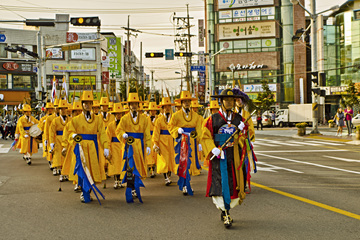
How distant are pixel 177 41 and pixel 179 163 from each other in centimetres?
4765

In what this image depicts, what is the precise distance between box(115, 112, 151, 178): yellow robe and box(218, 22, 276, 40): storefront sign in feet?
157

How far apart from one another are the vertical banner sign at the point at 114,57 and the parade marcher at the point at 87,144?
199ft

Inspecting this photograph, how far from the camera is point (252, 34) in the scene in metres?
54.0

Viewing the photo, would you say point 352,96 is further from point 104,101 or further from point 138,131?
point 138,131

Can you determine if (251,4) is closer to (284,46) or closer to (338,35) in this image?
(284,46)

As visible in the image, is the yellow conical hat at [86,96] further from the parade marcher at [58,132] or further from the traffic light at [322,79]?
the traffic light at [322,79]

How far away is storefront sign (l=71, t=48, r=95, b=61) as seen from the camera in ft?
205

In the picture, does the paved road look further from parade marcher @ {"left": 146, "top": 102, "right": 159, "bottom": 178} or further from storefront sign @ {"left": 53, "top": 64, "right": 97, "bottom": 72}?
storefront sign @ {"left": 53, "top": 64, "right": 97, "bottom": 72}

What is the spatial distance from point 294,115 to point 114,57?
121 ft

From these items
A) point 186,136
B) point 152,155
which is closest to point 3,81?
point 152,155

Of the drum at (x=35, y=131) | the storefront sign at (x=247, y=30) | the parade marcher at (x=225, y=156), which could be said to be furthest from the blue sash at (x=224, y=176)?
the storefront sign at (x=247, y=30)

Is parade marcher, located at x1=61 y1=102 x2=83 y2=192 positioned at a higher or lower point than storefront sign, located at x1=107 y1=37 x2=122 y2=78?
lower

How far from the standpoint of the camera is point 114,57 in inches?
2719

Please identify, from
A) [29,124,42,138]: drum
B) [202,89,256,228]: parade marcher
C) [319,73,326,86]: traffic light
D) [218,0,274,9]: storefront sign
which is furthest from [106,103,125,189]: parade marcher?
[218,0,274,9]: storefront sign
